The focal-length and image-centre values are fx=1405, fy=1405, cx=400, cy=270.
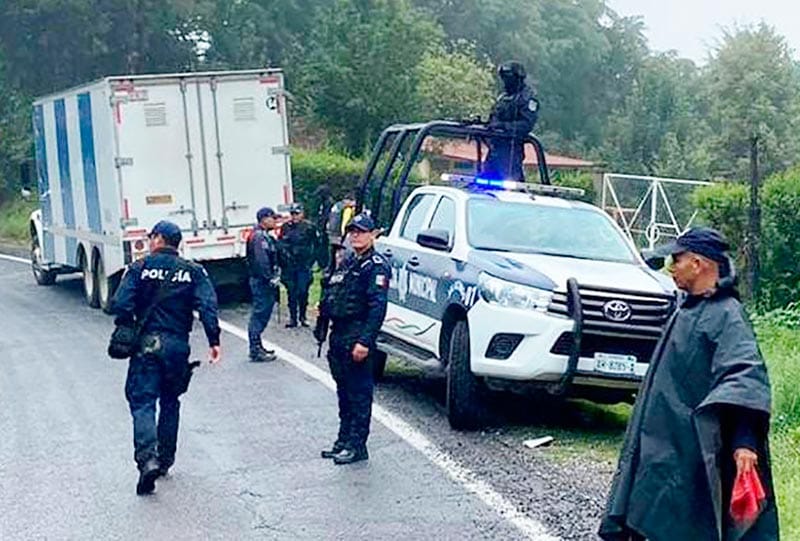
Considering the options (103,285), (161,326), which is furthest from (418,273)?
(103,285)

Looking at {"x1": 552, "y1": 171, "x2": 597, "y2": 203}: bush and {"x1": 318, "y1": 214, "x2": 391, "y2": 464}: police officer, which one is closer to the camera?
{"x1": 318, "y1": 214, "x2": 391, "y2": 464}: police officer

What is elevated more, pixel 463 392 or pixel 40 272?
pixel 463 392

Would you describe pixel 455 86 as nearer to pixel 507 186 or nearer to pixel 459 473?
pixel 507 186

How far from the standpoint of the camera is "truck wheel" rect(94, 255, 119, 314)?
68.0ft

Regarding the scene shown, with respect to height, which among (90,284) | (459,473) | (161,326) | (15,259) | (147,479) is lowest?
(15,259)

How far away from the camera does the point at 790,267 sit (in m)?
15.6

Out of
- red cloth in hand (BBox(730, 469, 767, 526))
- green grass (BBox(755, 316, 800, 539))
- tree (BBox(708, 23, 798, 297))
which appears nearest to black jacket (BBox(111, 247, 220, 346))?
green grass (BBox(755, 316, 800, 539))

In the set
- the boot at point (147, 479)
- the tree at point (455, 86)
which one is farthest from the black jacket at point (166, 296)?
the tree at point (455, 86)

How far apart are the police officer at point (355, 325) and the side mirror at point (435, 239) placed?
1672mm

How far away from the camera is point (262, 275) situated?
51.1 ft

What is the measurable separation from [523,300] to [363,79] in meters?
24.4

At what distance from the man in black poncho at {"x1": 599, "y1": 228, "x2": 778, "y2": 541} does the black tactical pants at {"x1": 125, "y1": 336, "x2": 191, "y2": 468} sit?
172 inches

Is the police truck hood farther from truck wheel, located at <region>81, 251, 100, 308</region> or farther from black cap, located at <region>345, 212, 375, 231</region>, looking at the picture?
truck wheel, located at <region>81, 251, 100, 308</region>

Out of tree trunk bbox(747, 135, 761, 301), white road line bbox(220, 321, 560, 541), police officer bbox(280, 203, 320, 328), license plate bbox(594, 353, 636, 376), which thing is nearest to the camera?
white road line bbox(220, 321, 560, 541)
